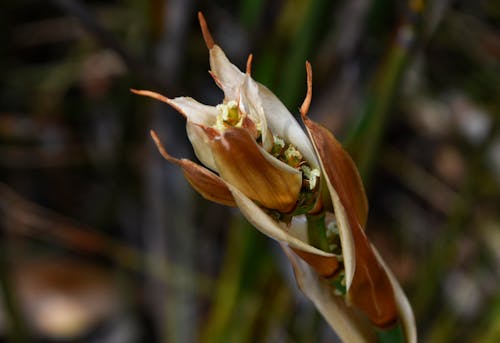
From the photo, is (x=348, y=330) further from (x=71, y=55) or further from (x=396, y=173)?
(x=71, y=55)

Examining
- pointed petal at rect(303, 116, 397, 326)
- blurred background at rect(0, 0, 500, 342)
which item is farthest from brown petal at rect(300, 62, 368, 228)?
blurred background at rect(0, 0, 500, 342)

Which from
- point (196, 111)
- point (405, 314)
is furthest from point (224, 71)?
Answer: point (405, 314)

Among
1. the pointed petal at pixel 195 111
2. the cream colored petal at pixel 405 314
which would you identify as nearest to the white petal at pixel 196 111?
the pointed petal at pixel 195 111

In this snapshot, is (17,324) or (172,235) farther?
(172,235)

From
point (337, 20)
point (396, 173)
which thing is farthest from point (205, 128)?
point (396, 173)

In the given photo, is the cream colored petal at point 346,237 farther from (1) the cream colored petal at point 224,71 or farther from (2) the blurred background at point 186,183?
(2) the blurred background at point 186,183

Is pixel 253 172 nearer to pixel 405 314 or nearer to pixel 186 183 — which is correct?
pixel 405 314
